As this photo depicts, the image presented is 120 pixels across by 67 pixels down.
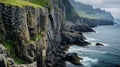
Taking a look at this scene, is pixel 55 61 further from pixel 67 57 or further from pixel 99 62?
pixel 99 62

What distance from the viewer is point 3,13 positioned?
52.3 metres

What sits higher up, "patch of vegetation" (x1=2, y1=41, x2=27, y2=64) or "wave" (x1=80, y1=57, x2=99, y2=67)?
"patch of vegetation" (x1=2, y1=41, x2=27, y2=64)

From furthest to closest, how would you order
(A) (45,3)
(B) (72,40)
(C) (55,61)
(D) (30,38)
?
(B) (72,40) → (A) (45,3) → (C) (55,61) → (D) (30,38)

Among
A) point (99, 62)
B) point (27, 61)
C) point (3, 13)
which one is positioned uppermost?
point (3, 13)

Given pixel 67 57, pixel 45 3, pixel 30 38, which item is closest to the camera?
pixel 30 38

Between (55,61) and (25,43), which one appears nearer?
(25,43)

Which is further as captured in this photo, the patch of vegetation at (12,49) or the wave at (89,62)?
the wave at (89,62)

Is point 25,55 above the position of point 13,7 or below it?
Answer: below

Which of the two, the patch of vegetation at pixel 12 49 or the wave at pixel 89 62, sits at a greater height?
the patch of vegetation at pixel 12 49

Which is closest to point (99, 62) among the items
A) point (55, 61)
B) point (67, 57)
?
point (67, 57)

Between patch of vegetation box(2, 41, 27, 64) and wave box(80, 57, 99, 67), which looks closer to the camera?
patch of vegetation box(2, 41, 27, 64)

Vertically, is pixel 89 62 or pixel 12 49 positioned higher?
pixel 12 49

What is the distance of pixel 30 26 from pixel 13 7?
1046 centimetres

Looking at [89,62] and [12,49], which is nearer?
[12,49]
